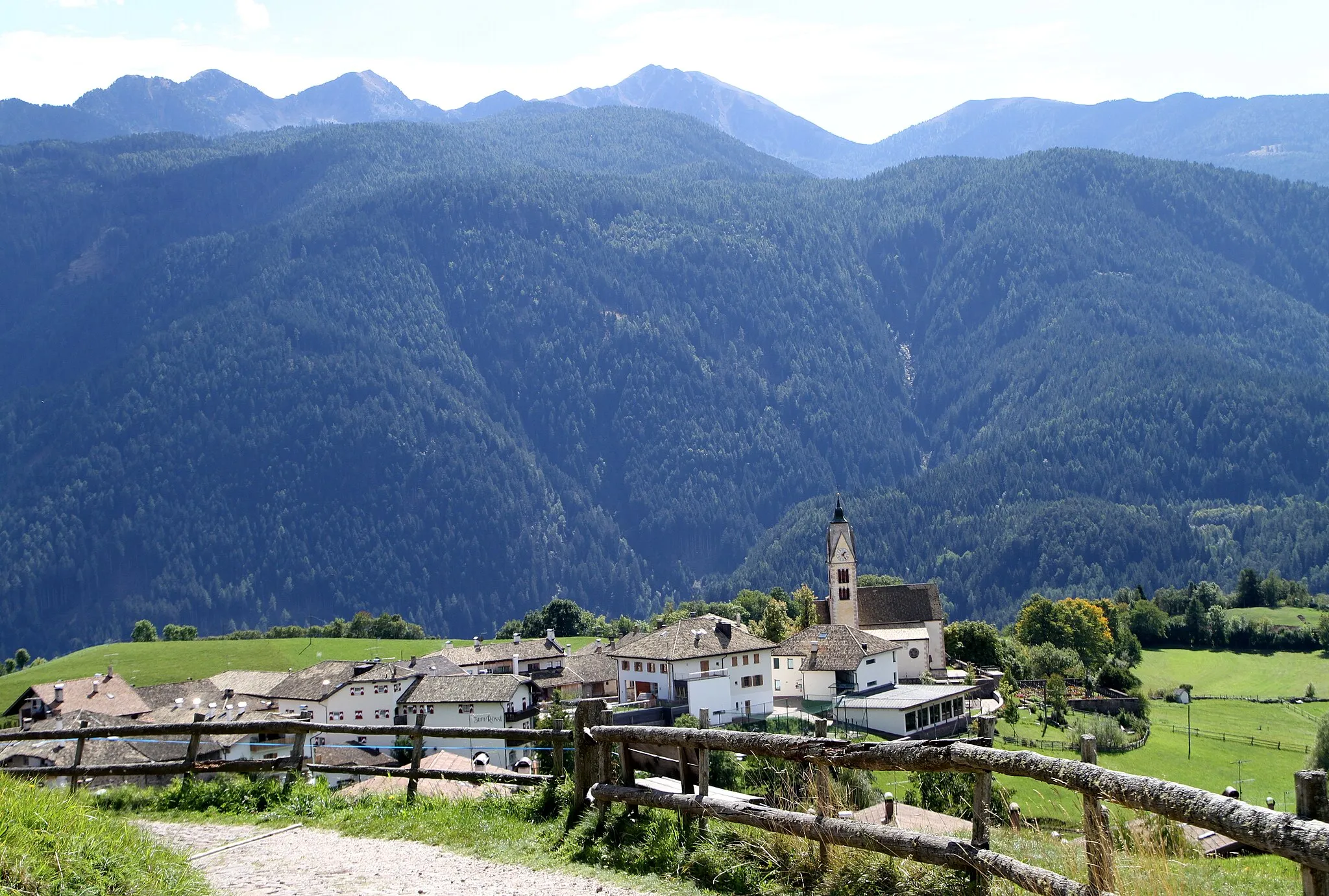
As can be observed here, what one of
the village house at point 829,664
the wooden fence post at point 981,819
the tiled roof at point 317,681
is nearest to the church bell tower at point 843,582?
the village house at point 829,664

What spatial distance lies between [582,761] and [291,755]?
6483 mm

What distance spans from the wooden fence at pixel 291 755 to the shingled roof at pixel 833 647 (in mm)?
61636

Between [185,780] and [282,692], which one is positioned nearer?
[185,780]

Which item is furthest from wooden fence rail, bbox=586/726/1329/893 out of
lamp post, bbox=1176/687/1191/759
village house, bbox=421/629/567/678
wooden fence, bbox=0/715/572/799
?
village house, bbox=421/629/567/678

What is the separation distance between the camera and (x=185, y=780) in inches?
650

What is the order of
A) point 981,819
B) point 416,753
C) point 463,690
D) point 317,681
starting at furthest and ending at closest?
point 317,681 < point 463,690 < point 416,753 < point 981,819

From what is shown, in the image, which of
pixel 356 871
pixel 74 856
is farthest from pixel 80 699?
pixel 74 856

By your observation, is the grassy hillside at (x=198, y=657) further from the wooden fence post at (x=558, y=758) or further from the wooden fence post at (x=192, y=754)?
the wooden fence post at (x=558, y=758)

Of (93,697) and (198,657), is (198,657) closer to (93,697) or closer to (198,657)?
(198,657)

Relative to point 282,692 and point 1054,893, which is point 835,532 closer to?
point 282,692

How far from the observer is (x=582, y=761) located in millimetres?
12664

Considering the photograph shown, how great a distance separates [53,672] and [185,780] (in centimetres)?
9813

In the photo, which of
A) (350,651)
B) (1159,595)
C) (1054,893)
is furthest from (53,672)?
(1159,595)

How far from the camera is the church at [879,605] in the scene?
92.2 m
